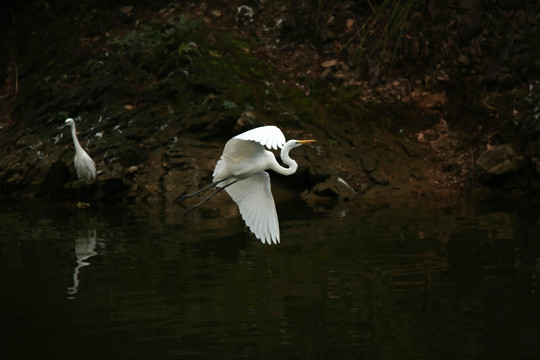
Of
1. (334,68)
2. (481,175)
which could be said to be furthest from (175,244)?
(334,68)

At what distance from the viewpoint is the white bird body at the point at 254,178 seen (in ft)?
22.6

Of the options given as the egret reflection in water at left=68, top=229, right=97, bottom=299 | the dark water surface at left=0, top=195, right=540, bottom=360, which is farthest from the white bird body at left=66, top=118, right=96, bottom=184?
the egret reflection in water at left=68, top=229, right=97, bottom=299

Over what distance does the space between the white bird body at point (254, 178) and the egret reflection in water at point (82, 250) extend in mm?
1616

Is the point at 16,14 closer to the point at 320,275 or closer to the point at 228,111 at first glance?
the point at 228,111

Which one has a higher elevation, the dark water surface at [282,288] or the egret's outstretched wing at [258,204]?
the egret's outstretched wing at [258,204]

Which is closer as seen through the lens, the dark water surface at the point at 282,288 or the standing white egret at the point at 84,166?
the dark water surface at the point at 282,288

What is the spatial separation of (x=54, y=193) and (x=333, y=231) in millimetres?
6145

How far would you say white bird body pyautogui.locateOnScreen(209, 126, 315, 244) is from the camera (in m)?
6.89

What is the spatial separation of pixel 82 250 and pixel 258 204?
2409mm

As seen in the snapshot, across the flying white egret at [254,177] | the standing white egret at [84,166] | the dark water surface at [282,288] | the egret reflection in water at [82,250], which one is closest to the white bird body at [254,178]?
the flying white egret at [254,177]

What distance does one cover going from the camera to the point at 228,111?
1293 centimetres

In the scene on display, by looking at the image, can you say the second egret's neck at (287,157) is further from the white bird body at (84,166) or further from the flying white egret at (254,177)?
the white bird body at (84,166)

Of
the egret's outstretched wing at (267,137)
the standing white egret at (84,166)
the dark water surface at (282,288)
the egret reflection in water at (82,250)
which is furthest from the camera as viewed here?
the standing white egret at (84,166)

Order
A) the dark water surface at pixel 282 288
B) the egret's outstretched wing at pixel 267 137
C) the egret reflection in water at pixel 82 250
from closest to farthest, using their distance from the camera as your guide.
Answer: the dark water surface at pixel 282 288, the egret's outstretched wing at pixel 267 137, the egret reflection in water at pixel 82 250
